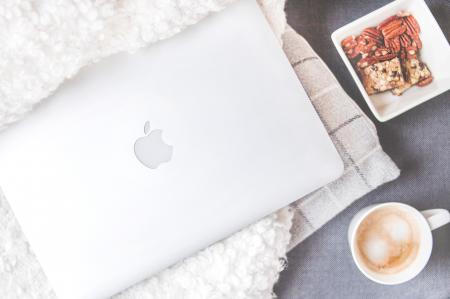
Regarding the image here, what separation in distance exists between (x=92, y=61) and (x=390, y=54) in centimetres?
41

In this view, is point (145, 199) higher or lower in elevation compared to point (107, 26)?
lower

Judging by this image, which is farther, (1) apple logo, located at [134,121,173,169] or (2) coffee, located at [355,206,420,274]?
(2) coffee, located at [355,206,420,274]

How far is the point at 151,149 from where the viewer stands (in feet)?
2.13

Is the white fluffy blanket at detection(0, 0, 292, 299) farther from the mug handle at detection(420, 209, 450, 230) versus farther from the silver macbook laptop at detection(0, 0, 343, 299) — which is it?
the mug handle at detection(420, 209, 450, 230)

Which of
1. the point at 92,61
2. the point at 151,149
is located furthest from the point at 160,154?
the point at 92,61

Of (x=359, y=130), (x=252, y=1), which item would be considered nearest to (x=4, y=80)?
(x=252, y=1)

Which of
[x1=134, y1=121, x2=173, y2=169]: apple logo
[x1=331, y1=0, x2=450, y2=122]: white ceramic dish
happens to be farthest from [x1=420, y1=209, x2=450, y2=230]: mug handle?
[x1=134, y1=121, x2=173, y2=169]: apple logo

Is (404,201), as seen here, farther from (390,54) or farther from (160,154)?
(160,154)

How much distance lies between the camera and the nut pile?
78 cm

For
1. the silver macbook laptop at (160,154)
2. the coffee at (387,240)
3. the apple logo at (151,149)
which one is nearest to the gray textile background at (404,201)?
the coffee at (387,240)

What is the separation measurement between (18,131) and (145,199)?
0.17 metres

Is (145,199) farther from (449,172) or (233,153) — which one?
(449,172)

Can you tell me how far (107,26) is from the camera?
2.20 feet

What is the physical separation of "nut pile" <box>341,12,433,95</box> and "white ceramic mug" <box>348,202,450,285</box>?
17 cm
